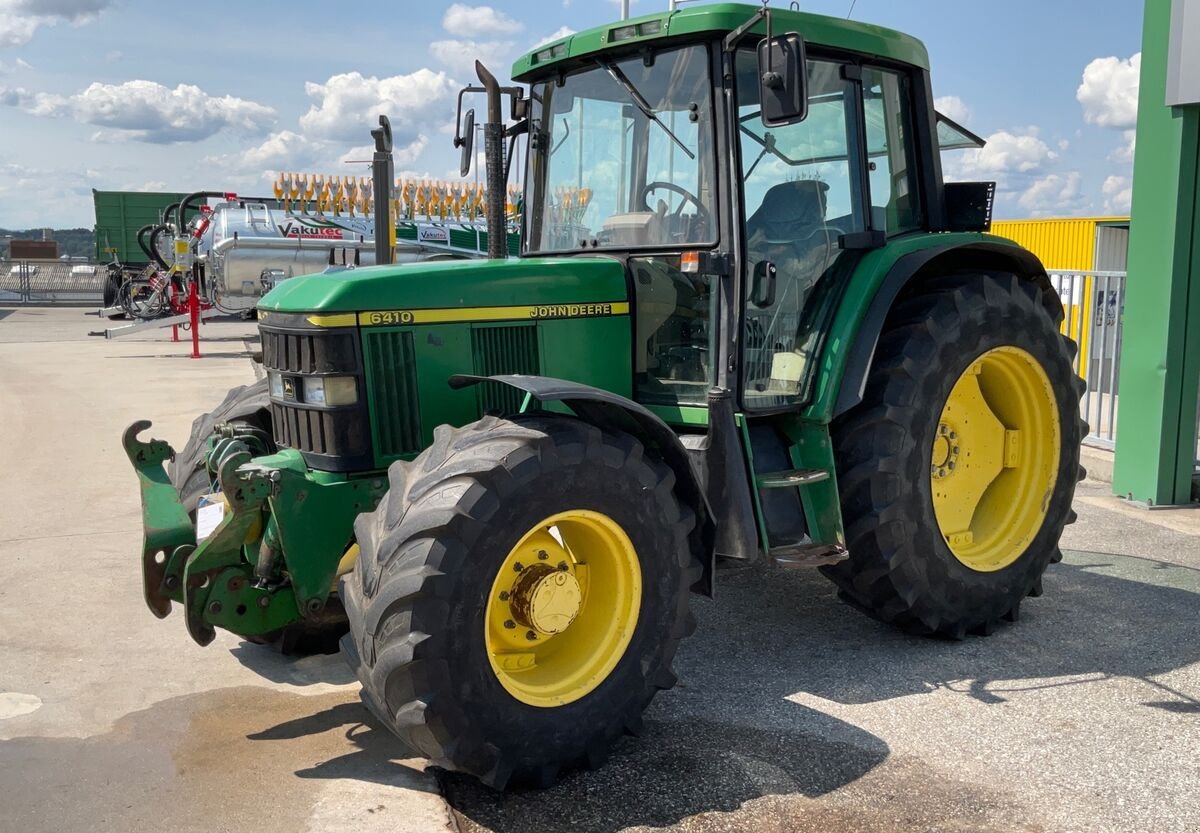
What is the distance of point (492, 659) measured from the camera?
138 inches

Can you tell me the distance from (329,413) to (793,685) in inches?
83.8

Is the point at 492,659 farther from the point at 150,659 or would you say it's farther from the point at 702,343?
the point at 150,659

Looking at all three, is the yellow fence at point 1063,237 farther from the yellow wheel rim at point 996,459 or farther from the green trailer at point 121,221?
the green trailer at point 121,221

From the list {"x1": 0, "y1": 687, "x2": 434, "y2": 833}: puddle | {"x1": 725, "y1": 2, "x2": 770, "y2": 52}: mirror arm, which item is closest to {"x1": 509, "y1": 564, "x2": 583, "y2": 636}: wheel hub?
{"x1": 0, "y1": 687, "x2": 434, "y2": 833}: puddle

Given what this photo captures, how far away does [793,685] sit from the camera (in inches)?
176

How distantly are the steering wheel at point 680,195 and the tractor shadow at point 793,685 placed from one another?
1882 millimetres

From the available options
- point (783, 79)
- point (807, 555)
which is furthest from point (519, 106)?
point (807, 555)

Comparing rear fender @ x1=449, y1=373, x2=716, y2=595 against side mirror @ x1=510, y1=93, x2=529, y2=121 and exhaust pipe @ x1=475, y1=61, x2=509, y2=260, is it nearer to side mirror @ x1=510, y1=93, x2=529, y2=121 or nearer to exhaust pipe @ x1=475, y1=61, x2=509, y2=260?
exhaust pipe @ x1=475, y1=61, x2=509, y2=260

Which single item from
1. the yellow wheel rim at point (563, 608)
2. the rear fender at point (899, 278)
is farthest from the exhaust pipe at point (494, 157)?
the yellow wheel rim at point (563, 608)

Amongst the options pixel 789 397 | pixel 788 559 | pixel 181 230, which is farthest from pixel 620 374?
pixel 181 230

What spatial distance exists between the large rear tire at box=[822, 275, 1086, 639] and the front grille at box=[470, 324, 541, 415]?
1.37 meters

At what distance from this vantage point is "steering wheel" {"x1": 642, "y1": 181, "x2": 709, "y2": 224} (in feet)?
14.6

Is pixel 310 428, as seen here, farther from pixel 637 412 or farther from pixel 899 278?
pixel 899 278

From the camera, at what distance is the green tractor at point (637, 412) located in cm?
352
